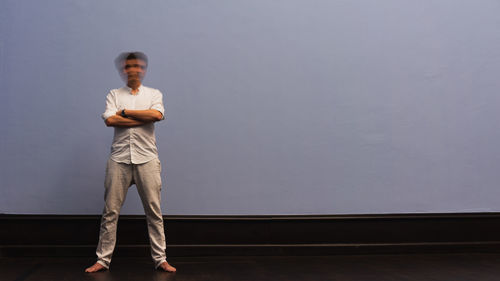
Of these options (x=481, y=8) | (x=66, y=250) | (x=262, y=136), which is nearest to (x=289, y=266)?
(x=262, y=136)

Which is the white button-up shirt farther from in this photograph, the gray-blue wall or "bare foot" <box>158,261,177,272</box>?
"bare foot" <box>158,261,177,272</box>

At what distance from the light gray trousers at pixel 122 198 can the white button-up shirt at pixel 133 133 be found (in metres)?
0.05

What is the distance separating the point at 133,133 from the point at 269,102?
1166mm

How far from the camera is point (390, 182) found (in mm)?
3309

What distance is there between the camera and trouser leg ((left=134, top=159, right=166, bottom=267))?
2621 millimetres

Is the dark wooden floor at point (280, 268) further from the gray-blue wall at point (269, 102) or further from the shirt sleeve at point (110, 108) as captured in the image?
the shirt sleeve at point (110, 108)

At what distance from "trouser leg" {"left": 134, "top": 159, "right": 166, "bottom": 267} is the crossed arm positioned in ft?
0.90

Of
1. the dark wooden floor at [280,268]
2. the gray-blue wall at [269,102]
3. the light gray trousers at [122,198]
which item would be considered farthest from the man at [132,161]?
the gray-blue wall at [269,102]

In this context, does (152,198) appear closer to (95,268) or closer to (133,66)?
(95,268)

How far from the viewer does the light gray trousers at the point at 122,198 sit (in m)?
2.62

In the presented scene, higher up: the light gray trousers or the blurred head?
the blurred head

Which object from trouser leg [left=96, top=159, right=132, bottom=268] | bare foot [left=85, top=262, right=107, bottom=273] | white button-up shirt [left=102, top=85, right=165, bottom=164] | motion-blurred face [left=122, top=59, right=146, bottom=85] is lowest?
bare foot [left=85, top=262, right=107, bottom=273]

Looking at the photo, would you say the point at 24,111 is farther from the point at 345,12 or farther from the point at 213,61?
the point at 345,12

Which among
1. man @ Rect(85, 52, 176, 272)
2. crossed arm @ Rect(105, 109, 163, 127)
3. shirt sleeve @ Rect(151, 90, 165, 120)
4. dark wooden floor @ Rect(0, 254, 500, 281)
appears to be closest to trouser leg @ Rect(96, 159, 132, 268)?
man @ Rect(85, 52, 176, 272)
